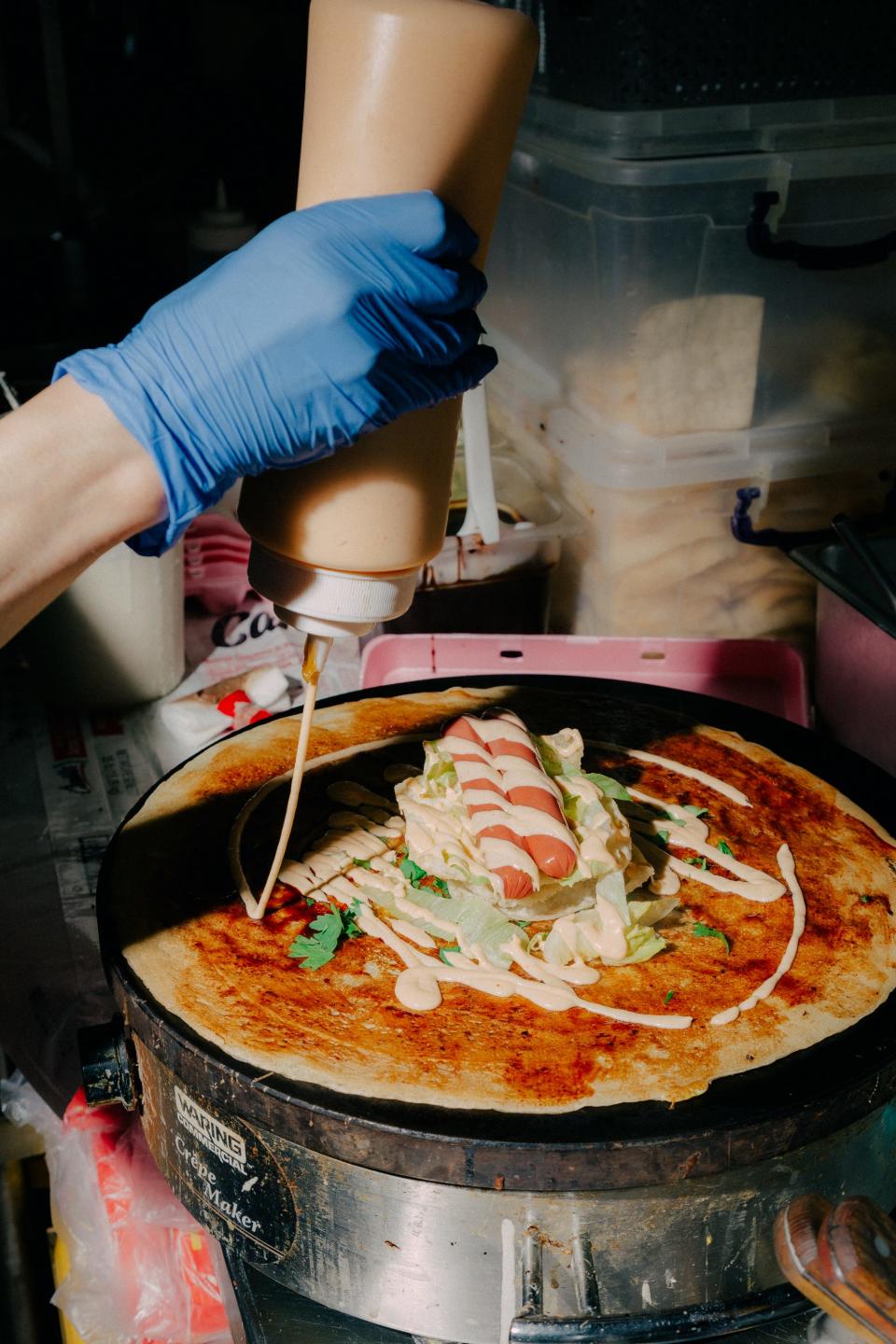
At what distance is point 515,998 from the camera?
131cm

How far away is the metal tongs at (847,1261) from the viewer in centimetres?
79

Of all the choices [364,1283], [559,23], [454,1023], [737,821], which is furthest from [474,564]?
[364,1283]

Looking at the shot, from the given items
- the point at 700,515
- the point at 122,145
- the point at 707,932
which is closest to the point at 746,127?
the point at 700,515

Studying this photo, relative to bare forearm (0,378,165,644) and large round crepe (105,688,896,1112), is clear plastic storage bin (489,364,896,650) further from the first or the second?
bare forearm (0,378,165,644)

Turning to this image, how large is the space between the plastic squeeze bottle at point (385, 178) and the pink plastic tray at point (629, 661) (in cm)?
93

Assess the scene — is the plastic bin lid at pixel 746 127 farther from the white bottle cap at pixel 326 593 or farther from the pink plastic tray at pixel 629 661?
the white bottle cap at pixel 326 593

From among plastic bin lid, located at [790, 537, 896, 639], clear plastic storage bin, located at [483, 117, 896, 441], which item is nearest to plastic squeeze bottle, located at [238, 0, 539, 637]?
plastic bin lid, located at [790, 537, 896, 639]

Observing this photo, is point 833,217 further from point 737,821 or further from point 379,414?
point 379,414

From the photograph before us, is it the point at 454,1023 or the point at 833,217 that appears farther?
the point at 833,217

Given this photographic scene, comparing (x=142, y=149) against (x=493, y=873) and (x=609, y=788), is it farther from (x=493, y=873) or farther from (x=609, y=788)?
(x=493, y=873)

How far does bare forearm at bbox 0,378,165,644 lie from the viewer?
3.61ft

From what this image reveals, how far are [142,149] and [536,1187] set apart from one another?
4.56 m

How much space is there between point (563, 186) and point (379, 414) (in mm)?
1514

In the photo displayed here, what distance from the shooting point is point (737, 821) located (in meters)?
1.63
